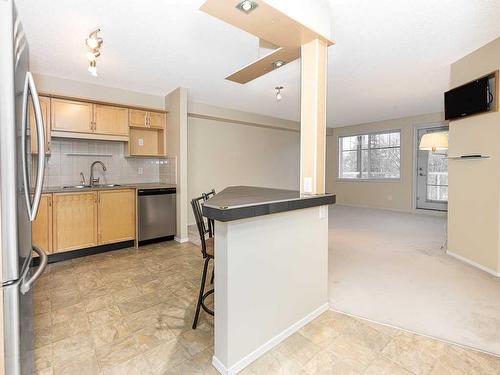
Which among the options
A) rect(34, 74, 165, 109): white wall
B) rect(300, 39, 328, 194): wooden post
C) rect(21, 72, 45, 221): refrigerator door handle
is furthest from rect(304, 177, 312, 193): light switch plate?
rect(34, 74, 165, 109): white wall

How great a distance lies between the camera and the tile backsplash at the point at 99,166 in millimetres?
3775

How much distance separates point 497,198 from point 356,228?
2.47 m

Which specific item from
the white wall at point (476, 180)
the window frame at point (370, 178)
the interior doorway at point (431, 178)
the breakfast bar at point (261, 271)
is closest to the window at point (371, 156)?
the window frame at point (370, 178)

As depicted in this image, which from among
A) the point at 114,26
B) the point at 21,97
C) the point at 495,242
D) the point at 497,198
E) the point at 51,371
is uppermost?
the point at 114,26

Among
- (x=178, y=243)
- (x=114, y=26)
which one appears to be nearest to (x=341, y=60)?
(x=114, y=26)

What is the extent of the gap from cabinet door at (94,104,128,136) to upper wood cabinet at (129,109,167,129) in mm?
108

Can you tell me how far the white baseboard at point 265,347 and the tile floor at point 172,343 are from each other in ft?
0.10

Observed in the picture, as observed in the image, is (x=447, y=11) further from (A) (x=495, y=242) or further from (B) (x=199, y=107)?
(B) (x=199, y=107)

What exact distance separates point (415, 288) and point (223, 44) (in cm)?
322

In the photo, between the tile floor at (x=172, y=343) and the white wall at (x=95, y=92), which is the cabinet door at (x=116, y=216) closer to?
the tile floor at (x=172, y=343)

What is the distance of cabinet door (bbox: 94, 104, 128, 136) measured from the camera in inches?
148

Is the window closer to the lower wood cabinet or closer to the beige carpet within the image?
the beige carpet

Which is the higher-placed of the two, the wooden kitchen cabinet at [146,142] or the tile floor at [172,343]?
the wooden kitchen cabinet at [146,142]

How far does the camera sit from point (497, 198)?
2797mm
